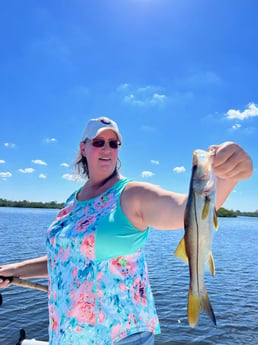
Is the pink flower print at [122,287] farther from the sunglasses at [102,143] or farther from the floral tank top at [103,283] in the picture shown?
the sunglasses at [102,143]

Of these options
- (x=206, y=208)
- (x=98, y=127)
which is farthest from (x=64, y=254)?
(x=206, y=208)

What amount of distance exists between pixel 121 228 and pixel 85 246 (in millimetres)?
268

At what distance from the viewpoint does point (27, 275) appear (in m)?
3.39

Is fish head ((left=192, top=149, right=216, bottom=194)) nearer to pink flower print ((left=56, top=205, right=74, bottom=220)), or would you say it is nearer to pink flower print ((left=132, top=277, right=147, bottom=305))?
pink flower print ((left=132, top=277, right=147, bottom=305))

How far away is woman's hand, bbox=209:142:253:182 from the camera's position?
1601 mm

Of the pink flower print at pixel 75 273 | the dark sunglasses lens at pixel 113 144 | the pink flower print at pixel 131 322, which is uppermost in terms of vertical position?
the dark sunglasses lens at pixel 113 144

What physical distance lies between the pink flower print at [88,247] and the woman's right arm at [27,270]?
46.9 inches

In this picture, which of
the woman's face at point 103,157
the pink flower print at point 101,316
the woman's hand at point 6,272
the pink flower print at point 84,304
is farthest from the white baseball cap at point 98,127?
the woman's hand at point 6,272

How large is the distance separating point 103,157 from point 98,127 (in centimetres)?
25

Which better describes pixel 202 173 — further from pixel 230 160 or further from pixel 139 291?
pixel 139 291

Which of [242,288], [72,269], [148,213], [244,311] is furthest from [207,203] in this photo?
[242,288]

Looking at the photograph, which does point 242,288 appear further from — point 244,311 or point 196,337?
point 196,337

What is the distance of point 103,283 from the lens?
213 centimetres

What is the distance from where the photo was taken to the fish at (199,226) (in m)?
1.58
